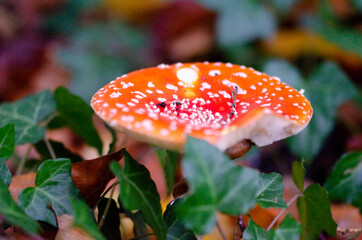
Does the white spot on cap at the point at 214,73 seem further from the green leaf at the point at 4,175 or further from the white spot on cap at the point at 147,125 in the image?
the green leaf at the point at 4,175

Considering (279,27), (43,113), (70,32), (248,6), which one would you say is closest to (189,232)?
(43,113)

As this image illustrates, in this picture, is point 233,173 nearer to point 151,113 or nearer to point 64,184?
point 151,113

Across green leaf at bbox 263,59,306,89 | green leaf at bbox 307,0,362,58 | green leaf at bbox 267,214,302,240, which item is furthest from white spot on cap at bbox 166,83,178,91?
green leaf at bbox 307,0,362,58

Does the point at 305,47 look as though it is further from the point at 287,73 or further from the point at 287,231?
the point at 287,231

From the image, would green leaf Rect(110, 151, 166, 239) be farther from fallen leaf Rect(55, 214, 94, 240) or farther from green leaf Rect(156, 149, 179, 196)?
green leaf Rect(156, 149, 179, 196)

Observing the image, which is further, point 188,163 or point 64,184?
point 64,184

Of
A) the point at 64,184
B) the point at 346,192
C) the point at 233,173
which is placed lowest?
the point at 346,192

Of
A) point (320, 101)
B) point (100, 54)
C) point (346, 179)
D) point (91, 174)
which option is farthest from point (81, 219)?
point (100, 54)
